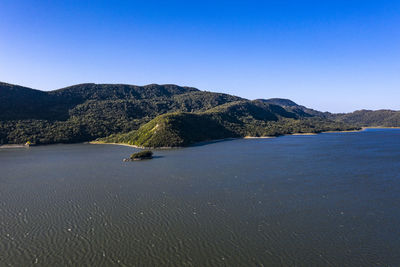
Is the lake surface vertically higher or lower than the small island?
lower

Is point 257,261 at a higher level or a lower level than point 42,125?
lower

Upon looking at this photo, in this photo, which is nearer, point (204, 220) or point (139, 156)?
point (204, 220)

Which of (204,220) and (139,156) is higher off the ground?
(139,156)

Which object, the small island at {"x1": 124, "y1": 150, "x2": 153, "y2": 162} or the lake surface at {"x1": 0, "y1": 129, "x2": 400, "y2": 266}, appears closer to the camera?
the lake surface at {"x1": 0, "y1": 129, "x2": 400, "y2": 266}

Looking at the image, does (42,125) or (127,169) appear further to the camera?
(42,125)

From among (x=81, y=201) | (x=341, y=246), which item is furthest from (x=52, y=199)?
(x=341, y=246)

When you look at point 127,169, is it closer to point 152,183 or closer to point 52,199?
point 152,183

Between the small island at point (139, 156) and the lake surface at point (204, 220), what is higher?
the small island at point (139, 156)

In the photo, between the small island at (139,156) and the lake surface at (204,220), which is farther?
the small island at (139,156)
